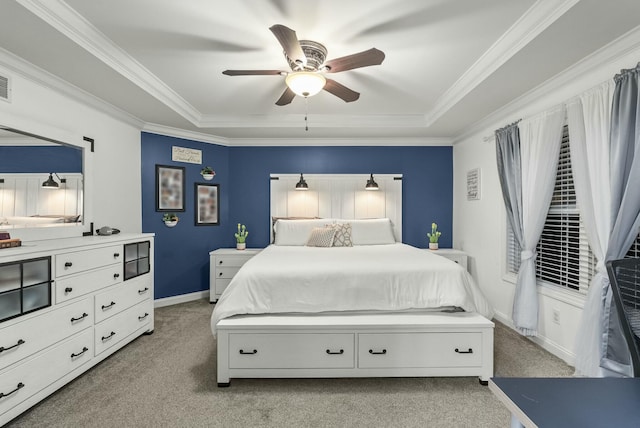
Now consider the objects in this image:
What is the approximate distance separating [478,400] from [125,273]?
120 inches

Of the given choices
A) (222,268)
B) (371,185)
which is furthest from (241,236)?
(371,185)

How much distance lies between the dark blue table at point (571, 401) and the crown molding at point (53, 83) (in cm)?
355

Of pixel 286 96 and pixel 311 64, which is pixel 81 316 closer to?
pixel 286 96

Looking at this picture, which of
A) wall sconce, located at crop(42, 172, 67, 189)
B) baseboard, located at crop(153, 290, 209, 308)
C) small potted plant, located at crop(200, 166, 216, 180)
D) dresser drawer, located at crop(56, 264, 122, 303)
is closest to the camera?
dresser drawer, located at crop(56, 264, 122, 303)

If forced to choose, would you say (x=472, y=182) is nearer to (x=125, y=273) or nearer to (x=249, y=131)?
(x=249, y=131)

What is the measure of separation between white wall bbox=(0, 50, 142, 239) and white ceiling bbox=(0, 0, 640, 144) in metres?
0.22

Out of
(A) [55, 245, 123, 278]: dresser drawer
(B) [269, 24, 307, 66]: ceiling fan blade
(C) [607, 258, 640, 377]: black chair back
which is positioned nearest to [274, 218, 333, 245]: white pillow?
(A) [55, 245, 123, 278]: dresser drawer

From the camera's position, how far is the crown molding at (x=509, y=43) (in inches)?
75.6

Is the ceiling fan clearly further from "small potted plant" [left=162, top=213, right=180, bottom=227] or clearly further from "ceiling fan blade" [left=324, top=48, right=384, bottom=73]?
"small potted plant" [left=162, top=213, right=180, bottom=227]

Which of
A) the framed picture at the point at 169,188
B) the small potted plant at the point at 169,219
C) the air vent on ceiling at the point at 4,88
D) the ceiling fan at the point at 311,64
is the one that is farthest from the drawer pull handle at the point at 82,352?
the ceiling fan at the point at 311,64

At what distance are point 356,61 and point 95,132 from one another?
113 inches

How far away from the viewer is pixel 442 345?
2.26 meters

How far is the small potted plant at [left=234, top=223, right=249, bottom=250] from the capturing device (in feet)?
15.3

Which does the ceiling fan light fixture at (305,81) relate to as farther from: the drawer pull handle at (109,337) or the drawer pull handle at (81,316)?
the drawer pull handle at (109,337)
